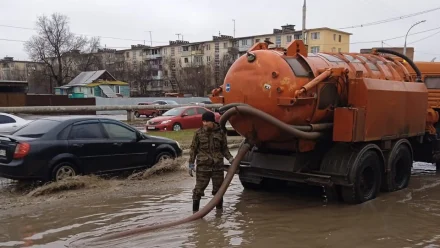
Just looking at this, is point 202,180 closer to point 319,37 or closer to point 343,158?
point 343,158

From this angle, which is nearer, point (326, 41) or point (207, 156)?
point (207, 156)

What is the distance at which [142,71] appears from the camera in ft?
A: 309

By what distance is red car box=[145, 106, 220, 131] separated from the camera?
20.8 metres

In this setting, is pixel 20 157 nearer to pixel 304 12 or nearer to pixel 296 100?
pixel 296 100

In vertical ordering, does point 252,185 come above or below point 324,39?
below

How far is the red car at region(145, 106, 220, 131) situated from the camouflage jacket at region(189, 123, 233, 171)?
1299 cm

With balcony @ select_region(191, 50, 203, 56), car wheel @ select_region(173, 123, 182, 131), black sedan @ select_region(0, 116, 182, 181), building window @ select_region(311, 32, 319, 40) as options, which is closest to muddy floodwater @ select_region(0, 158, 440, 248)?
black sedan @ select_region(0, 116, 182, 181)

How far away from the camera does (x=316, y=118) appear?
24.9ft

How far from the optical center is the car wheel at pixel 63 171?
895 centimetres

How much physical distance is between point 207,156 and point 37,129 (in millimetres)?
4063

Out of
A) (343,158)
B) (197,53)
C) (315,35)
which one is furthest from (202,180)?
(197,53)

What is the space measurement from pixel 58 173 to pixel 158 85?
9634cm

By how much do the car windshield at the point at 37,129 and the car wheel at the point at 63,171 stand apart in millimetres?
731

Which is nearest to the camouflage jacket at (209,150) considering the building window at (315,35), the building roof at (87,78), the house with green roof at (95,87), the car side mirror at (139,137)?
the car side mirror at (139,137)
